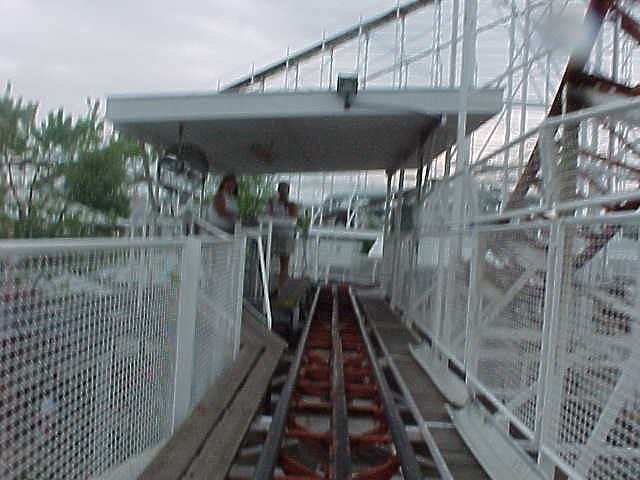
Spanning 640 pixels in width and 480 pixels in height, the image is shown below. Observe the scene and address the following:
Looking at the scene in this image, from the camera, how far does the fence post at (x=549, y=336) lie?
11.2ft

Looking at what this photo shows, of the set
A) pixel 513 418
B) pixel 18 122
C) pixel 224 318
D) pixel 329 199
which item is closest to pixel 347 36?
pixel 329 199

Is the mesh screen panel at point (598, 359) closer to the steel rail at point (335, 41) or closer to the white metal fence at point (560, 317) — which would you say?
the white metal fence at point (560, 317)

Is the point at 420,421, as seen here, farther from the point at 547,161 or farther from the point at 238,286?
the point at 238,286

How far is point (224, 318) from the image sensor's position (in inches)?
231

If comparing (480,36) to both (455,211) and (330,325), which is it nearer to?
(330,325)

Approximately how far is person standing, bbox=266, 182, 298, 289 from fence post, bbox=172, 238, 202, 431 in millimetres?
6342

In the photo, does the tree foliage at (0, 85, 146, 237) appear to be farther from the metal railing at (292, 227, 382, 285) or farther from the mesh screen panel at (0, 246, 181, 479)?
the metal railing at (292, 227, 382, 285)

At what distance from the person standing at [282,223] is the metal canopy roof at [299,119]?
782 millimetres


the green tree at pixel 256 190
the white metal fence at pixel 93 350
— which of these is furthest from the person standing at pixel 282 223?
the green tree at pixel 256 190

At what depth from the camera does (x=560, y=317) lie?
3.39 m

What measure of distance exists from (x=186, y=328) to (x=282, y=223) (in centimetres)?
668

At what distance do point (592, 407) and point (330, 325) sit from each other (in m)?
8.52

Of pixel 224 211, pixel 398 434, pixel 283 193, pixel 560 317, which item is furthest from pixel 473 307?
pixel 283 193

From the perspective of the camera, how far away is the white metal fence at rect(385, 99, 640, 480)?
2719 millimetres
